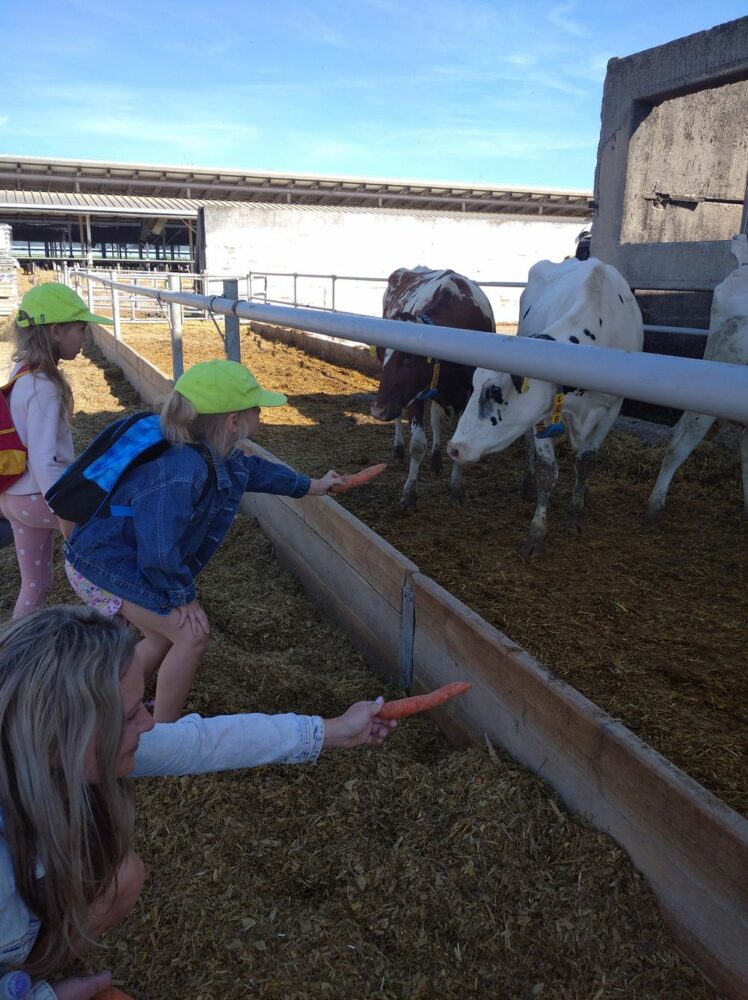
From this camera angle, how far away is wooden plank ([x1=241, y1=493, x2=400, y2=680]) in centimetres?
285

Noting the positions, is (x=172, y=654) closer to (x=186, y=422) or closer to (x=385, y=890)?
(x=186, y=422)

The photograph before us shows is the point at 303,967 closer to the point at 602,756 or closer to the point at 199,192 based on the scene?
the point at 602,756

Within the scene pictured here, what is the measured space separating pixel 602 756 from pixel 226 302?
8.81 feet

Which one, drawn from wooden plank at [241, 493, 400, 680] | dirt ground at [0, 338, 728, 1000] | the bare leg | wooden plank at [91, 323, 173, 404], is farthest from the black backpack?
wooden plank at [91, 323, 173, 404]

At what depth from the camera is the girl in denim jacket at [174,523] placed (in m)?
2.15

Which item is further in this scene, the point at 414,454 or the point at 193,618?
the point at 414,454

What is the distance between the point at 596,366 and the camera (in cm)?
135

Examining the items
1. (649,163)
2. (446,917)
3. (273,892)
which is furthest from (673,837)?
(649,163)

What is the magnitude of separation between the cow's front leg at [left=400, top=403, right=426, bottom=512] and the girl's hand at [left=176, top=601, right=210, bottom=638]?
7.54ft

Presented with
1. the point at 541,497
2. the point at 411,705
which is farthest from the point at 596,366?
the point at 541,497

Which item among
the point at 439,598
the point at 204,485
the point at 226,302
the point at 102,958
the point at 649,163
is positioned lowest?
the point at 102,958

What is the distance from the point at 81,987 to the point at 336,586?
1.94m

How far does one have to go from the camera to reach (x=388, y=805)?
6.93 feet

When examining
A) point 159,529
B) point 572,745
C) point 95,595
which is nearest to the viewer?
point 572,745
